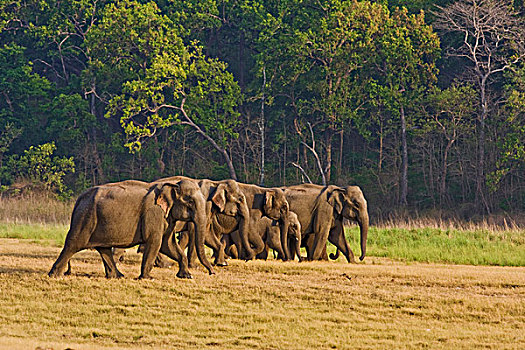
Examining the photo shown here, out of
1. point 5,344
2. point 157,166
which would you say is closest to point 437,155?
point 157,166

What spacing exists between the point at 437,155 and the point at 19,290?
1246 inches

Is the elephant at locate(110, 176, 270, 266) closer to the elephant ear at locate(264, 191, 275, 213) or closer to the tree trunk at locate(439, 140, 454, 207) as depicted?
the elephant ear at locate(264, 191, 275, 213)

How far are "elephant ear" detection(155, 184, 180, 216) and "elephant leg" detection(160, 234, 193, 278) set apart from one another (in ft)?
2.32

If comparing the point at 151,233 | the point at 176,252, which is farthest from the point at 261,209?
the point at 151,233

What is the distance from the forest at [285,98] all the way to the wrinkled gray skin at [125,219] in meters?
25.0

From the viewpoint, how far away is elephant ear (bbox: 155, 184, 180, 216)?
1681 cm

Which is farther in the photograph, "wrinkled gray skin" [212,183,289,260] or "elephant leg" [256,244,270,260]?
"elephant leg" [256,244,270,260]

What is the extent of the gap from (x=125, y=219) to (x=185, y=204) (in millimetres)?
1289

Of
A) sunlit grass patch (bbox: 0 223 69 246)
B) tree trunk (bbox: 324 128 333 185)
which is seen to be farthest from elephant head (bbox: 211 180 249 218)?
tree trunk (bbox: 324 128 333 185)

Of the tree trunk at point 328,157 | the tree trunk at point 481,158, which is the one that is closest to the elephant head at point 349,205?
the tree trunk at point 481,158

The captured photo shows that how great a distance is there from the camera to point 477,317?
14672 millimetres

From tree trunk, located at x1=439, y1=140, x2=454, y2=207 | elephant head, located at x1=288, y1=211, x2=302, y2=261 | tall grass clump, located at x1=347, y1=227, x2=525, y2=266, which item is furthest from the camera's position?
tree trunk, located at x1=439, y1=140, x2=454, y2=207

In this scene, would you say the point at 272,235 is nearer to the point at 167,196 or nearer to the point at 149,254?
the point at 167,196

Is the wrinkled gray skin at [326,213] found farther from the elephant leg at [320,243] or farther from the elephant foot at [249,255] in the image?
the elephant foot at [249,255]
